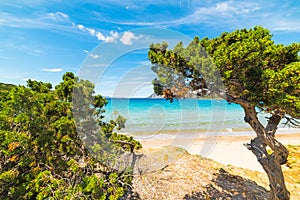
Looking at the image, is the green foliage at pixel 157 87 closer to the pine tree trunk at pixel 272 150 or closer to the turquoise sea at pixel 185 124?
the turquoise sea at pixel 185 124

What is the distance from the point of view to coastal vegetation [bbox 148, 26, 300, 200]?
3099 millimetres

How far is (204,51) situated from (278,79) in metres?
1.42

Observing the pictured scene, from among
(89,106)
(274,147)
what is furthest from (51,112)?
(274,147)

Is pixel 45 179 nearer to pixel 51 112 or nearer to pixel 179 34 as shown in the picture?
pixel 51 112

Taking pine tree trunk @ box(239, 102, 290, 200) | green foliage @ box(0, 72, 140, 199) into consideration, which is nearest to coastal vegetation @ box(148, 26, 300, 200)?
pine tree trunk @ box(239, 102, 290, 200)

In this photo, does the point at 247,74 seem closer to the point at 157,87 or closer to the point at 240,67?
the point at 240,67

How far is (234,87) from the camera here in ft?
13.0

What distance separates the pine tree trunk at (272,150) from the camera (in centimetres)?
434

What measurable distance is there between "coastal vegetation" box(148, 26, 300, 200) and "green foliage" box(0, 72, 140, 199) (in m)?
1.80

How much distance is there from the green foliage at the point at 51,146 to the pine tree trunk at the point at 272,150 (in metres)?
3.47

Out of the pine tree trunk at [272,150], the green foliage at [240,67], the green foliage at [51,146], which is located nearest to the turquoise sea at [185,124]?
the green foliage at [51,146]

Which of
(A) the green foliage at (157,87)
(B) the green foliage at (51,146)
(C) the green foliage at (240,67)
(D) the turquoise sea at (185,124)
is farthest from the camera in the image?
(D) the turquoise sea at (185,124)

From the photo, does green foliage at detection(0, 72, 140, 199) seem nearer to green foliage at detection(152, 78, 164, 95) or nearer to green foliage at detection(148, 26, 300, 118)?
green foliage at detection(152, 78, 164, 95)

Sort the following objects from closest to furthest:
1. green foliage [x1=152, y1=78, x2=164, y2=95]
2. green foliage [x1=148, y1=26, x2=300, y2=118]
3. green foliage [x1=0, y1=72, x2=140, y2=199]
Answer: green foliage [x1=0, y1=72, x2=140, y2=199]
green foliage [x1=148, y1=26, x2=300, y2=118]
green foliage [x1=152, y1=78, x2=164, y2=95]
